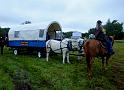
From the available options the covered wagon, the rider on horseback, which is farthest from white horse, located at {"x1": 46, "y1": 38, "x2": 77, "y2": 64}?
the rider on horseback

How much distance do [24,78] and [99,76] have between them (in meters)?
3.32

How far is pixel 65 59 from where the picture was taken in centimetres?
2073

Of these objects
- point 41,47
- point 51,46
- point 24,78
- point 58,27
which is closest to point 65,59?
point 51,46

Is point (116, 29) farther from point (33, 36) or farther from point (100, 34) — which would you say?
point (100, 34)

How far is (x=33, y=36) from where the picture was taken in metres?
23.9

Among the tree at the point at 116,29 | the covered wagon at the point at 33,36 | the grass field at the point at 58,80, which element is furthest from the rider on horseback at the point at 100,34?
the tree at the point at 116,29

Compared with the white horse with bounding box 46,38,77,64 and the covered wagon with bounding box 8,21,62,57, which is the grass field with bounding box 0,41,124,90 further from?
the covered wagon with bounding box 8,21,62,57

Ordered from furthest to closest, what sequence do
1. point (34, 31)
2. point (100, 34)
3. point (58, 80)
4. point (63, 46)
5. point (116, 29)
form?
point (116, 29) → point (34, 31) → point (63, 46) → point (100, 34) → point (58, 80)

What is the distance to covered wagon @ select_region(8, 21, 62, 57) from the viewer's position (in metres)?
22.9

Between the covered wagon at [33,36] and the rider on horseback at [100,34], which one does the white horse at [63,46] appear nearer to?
the covered wagon at [33,36]

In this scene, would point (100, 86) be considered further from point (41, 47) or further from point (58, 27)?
point (58, 27)

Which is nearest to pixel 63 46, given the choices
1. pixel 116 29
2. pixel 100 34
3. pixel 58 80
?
pixel 100 34

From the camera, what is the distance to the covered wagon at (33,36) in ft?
75.3

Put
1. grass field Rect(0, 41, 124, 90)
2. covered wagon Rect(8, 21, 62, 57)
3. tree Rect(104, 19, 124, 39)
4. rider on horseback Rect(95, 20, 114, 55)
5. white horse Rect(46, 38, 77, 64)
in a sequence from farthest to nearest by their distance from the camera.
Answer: tree Rect(104, 19, 124, 39), covered wagon Rect(8, 21, 62, 57), white horse Rect(46, 38, 77, 64), rider on horseback Rect(95, 20, 114, 55), grass field Rect(0, 41, 124, 90)
